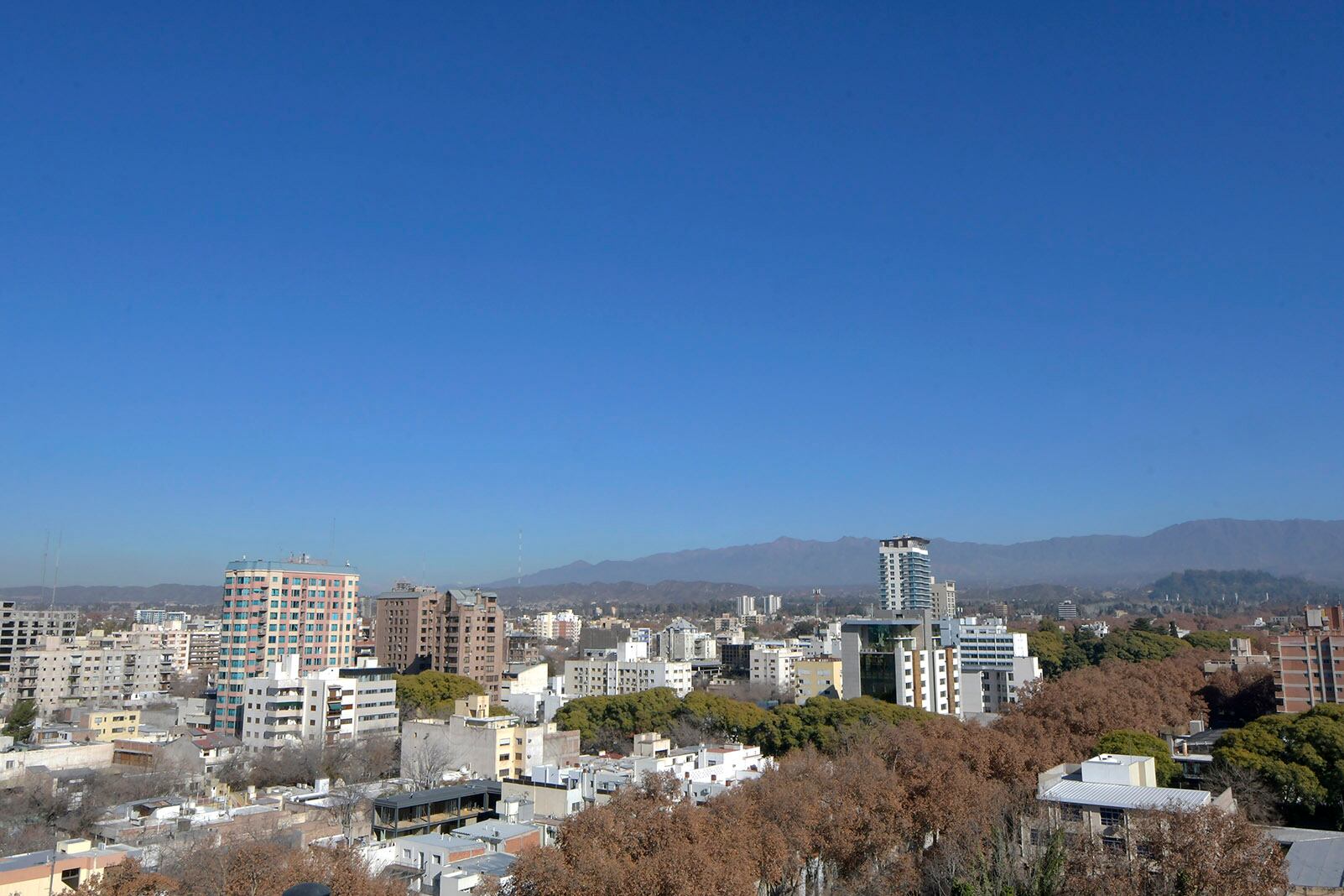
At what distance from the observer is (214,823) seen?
18469 millimetres

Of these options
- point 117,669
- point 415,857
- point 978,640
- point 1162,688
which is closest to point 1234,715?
point 1162,688

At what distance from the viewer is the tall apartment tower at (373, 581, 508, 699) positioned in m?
48.4

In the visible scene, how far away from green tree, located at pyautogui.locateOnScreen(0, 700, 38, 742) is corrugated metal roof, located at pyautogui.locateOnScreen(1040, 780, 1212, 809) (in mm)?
30797

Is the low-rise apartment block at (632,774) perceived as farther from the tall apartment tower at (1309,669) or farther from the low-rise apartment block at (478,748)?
the tall apartment tower at (1309,669)

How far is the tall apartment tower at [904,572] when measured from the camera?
95.6m

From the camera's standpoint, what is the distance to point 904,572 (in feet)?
316

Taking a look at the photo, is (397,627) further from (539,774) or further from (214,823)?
(214,823)

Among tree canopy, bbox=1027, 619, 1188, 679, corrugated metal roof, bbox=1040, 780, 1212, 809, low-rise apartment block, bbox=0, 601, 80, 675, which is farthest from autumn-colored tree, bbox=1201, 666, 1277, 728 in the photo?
low-rise apartment block, bbox=0, 601, 80, 675

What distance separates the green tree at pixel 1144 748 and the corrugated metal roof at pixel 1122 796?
5.31 m

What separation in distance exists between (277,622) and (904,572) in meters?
67.9

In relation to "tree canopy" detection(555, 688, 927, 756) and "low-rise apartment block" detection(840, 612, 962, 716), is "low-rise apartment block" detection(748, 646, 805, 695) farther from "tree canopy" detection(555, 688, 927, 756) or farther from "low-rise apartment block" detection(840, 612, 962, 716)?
"tree canopy" detection(555, 688, 927, 756)

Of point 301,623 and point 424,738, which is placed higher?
point 301,623

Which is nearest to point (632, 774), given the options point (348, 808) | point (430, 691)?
point (348, 808)

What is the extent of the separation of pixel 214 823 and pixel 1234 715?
3414cm
